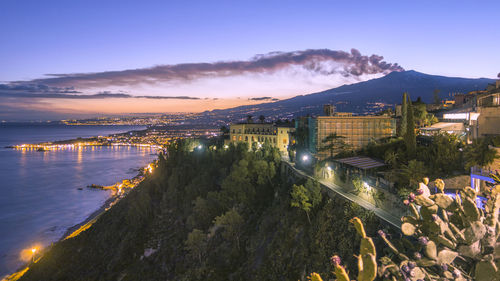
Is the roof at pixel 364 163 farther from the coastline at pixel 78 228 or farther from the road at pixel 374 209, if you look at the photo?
the coastline at pixel 78 228

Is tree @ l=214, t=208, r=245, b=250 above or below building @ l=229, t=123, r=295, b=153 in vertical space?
below

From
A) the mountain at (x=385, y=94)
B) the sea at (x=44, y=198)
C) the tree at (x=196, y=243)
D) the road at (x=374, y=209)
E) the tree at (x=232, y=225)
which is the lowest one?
the sea at (x=44, y=198)

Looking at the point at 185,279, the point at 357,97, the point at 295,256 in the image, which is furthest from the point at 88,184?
the point at 357,97

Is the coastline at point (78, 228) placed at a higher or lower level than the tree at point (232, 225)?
lower

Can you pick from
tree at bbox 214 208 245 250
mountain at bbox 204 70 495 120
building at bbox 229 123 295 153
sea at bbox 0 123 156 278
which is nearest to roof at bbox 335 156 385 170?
tree at bbox 214 208 245 250

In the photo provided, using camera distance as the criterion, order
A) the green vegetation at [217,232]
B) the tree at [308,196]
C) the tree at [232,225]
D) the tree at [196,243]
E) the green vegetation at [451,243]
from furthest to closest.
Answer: the tree at [196,243]
the tree at [232,225]
the tree at [308,196]
the green vegetation at [217,232]
the green vegetation at [451,243]

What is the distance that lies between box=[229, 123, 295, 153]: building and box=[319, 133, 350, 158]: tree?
1585 cm

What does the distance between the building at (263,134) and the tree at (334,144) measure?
15848 millimetres

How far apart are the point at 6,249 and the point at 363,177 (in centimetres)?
5059

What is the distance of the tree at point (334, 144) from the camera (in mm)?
36588

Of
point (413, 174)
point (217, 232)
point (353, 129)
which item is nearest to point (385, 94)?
point (353, 129)

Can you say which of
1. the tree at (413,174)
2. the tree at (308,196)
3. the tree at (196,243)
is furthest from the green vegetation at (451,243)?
the tree at (196,243)

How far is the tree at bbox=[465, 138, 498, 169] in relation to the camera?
1708 cm

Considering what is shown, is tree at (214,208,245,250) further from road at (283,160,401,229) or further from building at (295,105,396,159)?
building at (295,105,396,159)
